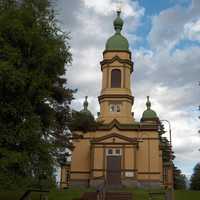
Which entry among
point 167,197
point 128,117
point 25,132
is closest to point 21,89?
point 25,132

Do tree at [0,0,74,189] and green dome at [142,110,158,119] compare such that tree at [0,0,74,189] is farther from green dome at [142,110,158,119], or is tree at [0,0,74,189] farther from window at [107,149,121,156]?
green dome at [142,110,158,119]

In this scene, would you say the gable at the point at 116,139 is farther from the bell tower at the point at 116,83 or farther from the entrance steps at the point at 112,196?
the entrance steps at the point at 112,196

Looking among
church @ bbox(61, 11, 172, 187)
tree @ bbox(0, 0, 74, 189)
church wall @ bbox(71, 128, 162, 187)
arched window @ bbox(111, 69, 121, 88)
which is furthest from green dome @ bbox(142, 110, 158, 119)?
tree @ bbox(0, 0, 74, 189)

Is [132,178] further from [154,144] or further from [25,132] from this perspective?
[25,132]

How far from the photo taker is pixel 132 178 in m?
46.3

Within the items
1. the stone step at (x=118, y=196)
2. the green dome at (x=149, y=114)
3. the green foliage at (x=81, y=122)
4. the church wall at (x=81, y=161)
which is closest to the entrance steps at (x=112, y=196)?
the stone step at (x=118, y=196)

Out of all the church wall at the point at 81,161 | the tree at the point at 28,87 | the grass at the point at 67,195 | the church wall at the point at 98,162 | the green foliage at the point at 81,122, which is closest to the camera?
the tree at the point at 28,87

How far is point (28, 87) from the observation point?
80.5ft

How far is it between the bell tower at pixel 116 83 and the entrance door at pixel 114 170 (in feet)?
18.4

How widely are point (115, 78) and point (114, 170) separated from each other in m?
11.7

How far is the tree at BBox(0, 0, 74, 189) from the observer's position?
76.6 feet

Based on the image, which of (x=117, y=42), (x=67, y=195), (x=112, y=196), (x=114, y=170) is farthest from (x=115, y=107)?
(x=112, y=196)

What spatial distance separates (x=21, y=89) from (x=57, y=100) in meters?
5.49

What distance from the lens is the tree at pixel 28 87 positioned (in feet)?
76.6
